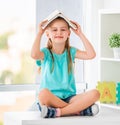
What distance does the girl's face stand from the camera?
2.31 m

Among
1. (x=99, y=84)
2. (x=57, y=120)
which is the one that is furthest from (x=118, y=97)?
(x=57, y=120)

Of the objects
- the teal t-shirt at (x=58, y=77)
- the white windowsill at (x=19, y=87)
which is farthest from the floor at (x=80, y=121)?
the white windowsill at (x=19, y=87)

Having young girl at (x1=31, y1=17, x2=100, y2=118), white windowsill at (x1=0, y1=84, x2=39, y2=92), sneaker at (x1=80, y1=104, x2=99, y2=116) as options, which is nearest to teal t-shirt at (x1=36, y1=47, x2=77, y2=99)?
young girl at (x1=31, y1=17, x2=100, y2=118)

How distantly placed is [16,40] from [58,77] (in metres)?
0.63

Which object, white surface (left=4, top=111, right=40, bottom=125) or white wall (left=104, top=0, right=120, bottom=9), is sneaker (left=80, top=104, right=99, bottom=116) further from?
white wall (left=104, top=0, right=120, bottom=9)

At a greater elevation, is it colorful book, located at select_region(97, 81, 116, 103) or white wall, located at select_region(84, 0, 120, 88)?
white wall, located at select_region(84, 0, 120, 88)

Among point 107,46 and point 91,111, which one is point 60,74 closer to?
point 91,111

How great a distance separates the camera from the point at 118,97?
254 centimetres

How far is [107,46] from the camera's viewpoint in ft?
8.75

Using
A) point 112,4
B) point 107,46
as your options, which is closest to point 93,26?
point 112,4

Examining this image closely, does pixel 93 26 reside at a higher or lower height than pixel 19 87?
higher

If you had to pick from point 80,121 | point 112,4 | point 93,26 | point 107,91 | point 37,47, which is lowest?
point 80,121

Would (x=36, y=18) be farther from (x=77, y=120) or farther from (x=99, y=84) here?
(x=77, y=120)

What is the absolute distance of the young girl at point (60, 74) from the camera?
7.43ft
